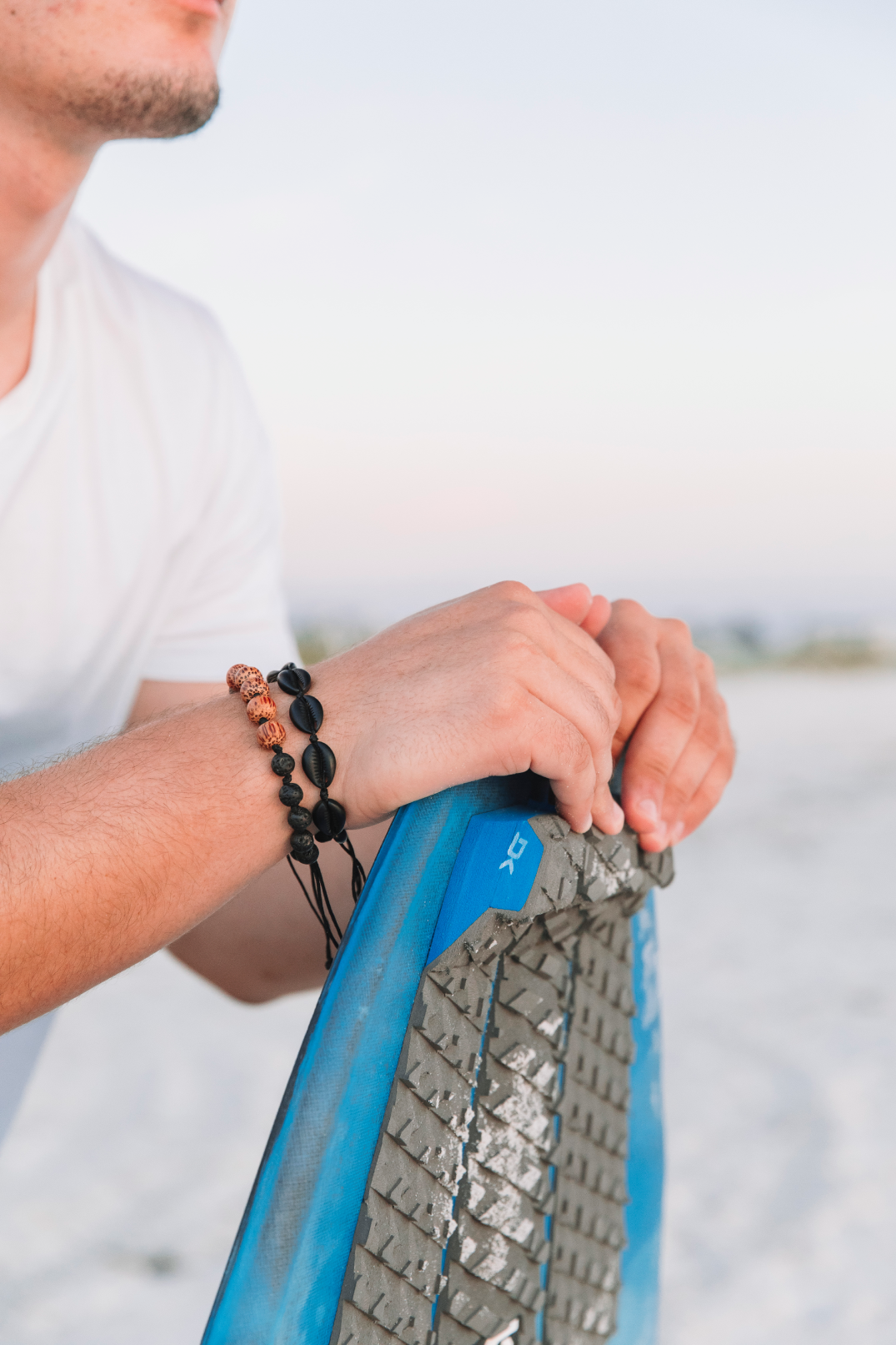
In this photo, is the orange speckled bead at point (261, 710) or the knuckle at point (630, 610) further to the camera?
the knuckle at point (630, 610)

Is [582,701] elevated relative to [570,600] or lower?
lower

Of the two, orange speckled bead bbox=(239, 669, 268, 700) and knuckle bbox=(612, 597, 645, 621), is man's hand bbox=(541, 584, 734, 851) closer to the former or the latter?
knuckle bbox=(612, 597, 645, 621)

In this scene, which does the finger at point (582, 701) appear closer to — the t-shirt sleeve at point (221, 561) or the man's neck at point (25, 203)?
the t-shirt sleeve at point (221, 561)

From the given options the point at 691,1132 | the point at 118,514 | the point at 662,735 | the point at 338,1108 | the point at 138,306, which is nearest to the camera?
the point at 338,1108

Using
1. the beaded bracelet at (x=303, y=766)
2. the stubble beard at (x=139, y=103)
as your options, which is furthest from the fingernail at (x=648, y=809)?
the stubble beard at (x=139, y=103)

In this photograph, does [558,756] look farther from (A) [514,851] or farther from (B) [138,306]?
(B) [138,306]

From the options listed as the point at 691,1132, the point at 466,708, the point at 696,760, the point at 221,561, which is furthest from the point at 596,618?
the point at 691,1132

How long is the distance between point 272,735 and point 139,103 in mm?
707

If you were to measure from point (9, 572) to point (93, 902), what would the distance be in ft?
2.06

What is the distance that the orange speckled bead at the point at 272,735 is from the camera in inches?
27.5

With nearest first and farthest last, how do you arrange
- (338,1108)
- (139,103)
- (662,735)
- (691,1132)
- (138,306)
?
1. (338,1108)
2. (662,735)
3. (139,103)
4. (138,306)
5. (691,1132)

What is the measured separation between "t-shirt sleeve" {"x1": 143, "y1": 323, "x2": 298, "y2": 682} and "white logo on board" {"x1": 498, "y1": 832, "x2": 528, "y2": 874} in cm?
65

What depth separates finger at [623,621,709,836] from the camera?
0.82 m

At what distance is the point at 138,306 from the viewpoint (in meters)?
1.36
